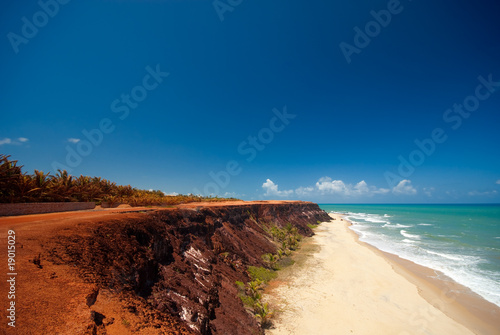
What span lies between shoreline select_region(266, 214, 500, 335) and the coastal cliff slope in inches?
167

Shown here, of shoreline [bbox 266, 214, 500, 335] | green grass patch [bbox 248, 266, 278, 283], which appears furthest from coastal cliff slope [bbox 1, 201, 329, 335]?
shoreline [bbox 266, 214, 500, 335]

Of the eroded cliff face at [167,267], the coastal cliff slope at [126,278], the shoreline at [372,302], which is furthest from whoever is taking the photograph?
the shoreline at [372,302]

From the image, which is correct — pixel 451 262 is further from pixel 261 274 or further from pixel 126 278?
pixel 126 278

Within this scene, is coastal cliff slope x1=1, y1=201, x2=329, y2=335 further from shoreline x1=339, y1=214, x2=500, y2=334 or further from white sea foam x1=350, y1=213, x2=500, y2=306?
white sea foam x1=350, y1=213, x2=500, y2=306

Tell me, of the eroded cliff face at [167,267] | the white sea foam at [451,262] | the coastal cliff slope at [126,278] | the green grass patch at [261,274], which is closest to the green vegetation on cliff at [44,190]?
the coastal cliff slope at [126,278]

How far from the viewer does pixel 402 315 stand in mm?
16047

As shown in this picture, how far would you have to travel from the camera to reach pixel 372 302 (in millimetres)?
17781

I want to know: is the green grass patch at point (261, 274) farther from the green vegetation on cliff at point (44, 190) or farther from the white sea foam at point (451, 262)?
the white sea foam at point (451, 262)

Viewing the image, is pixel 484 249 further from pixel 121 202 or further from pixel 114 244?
pixel 121 202

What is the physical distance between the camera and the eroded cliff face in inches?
311

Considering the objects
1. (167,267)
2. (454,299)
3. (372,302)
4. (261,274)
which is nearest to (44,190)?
(167,267)

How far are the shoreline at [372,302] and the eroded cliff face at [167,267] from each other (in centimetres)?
386

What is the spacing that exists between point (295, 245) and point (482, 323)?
74.0 ft

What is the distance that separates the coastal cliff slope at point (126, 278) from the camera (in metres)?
5.70
